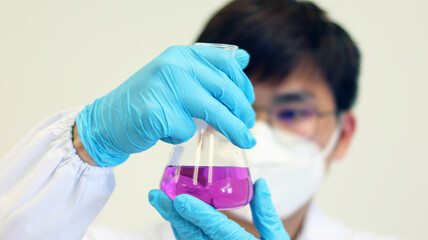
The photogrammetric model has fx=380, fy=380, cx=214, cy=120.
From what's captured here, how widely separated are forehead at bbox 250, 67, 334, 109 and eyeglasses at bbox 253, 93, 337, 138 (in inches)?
0.6

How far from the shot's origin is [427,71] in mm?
2418

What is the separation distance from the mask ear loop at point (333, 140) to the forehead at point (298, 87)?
131 millimetres

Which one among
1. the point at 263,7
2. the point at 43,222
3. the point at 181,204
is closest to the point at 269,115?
the point at 263,7

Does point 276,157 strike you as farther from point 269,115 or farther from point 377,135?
point 377,135

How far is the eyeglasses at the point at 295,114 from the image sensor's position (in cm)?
165

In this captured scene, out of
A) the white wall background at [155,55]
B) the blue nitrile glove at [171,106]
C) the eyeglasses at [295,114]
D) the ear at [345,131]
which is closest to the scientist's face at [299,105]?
the eyeglasses at [295,114]

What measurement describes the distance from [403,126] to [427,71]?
1.24ft

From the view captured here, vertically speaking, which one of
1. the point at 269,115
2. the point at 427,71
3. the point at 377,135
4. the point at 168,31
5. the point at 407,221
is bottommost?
the point at 407,221

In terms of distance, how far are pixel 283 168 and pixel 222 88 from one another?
0.68 m

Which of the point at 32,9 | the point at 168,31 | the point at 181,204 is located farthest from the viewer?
the point at 168,31

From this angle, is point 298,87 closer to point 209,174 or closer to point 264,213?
point 264,213

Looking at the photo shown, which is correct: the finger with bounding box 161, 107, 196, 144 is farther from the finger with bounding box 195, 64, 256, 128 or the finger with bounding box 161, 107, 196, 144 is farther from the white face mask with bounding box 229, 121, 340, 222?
the white face mask with bounding box 229, 121, 340, 222

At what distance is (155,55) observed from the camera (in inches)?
92.6

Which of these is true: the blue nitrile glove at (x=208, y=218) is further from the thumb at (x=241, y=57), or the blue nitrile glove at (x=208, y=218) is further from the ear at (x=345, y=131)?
the ear at (x=345, y=131)
